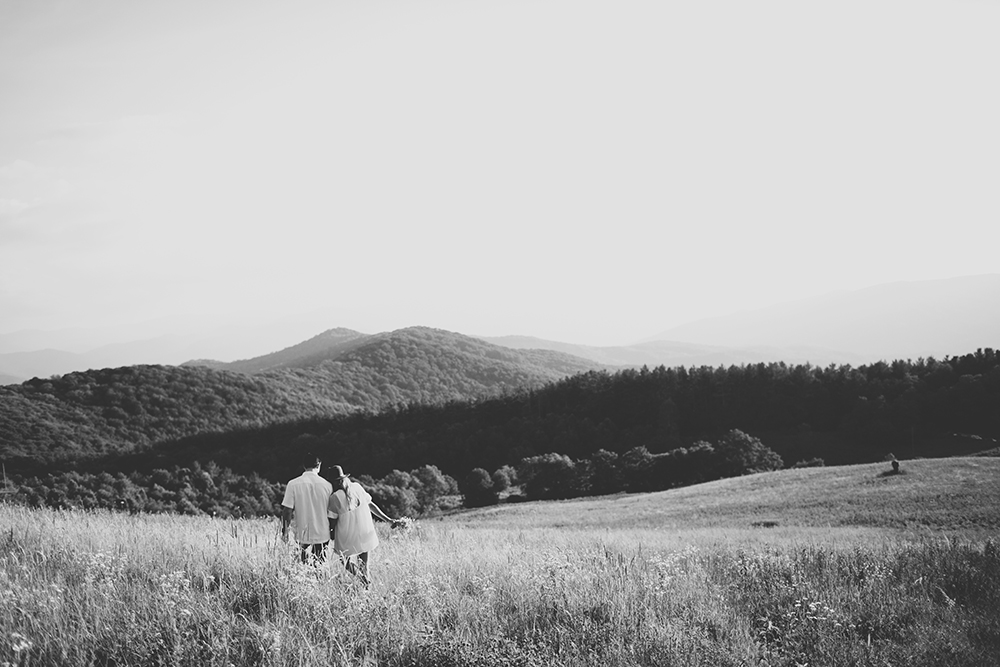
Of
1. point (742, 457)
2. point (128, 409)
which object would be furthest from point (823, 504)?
point (128, 409)

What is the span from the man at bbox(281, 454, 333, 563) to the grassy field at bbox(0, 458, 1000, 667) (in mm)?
408

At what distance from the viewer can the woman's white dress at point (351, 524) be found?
745 centimetres

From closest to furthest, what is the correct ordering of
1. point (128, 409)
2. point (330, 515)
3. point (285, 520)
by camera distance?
point (330, 515), point (285, 520), point (128, 409)

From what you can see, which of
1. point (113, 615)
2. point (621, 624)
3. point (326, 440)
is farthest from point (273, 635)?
point (326, 440)

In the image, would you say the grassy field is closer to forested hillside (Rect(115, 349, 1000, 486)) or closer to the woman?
the woman

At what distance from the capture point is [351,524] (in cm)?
750

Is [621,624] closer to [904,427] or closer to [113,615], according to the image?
[113,615]

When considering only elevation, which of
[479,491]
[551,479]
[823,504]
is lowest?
[479,491]

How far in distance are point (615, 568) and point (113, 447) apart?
114 meters

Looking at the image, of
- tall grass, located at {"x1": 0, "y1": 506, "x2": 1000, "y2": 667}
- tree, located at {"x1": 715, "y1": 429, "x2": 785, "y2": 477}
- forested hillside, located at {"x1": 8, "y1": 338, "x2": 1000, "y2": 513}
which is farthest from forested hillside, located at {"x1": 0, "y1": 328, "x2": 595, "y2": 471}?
tall grass, located at {"x1": 0, "y1": 506, "x2": 1000, "y2": 667}

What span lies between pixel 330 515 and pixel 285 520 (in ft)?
2.01

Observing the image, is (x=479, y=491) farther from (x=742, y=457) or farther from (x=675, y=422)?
(x=675, y=422)

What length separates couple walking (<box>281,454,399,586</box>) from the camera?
24.5 feet

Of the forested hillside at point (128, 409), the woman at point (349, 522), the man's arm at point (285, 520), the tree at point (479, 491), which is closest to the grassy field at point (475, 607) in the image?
the man's arm at point (285, 520)
